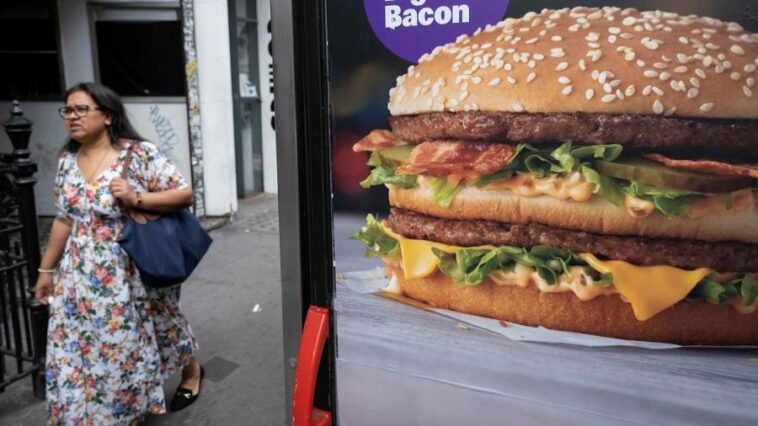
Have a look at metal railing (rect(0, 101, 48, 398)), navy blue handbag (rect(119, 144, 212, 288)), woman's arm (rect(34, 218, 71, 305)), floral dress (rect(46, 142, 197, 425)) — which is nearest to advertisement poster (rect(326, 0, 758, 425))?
navy blue handbag (rect(119, 144, 212, 288))

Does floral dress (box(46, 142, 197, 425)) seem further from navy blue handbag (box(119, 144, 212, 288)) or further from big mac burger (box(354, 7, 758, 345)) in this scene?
big mac burger (box(354, 7, 758, 345))

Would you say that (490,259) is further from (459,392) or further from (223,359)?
(223,359)

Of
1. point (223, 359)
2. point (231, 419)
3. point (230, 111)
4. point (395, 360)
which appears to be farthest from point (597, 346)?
point (230, 111)

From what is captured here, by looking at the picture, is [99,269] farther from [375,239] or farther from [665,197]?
[665,197]

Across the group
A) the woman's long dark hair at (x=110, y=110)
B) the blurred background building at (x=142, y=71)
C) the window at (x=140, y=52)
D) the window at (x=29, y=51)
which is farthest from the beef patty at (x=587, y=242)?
the window at (x=29, y=51)

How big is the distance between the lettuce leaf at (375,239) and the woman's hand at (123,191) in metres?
2.20

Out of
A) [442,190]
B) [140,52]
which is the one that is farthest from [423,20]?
[140,52]

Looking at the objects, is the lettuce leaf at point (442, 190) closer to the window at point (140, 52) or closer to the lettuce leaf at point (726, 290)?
the lettuce leaf at point (726, 290)

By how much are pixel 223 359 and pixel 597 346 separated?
4006 millimetres

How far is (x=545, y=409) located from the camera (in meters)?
1.38

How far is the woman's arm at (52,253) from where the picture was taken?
3.47 metres

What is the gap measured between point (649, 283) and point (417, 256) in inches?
21.3

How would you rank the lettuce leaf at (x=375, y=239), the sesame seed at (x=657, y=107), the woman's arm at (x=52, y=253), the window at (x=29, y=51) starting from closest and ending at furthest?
the sesame seed at (x=657, y=107), the lettuce leaf at (x=375, y=239), the woman's arm at (x=52, y=253), the window at (x=29, y=51)

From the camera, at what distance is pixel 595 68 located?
1.25 metres
